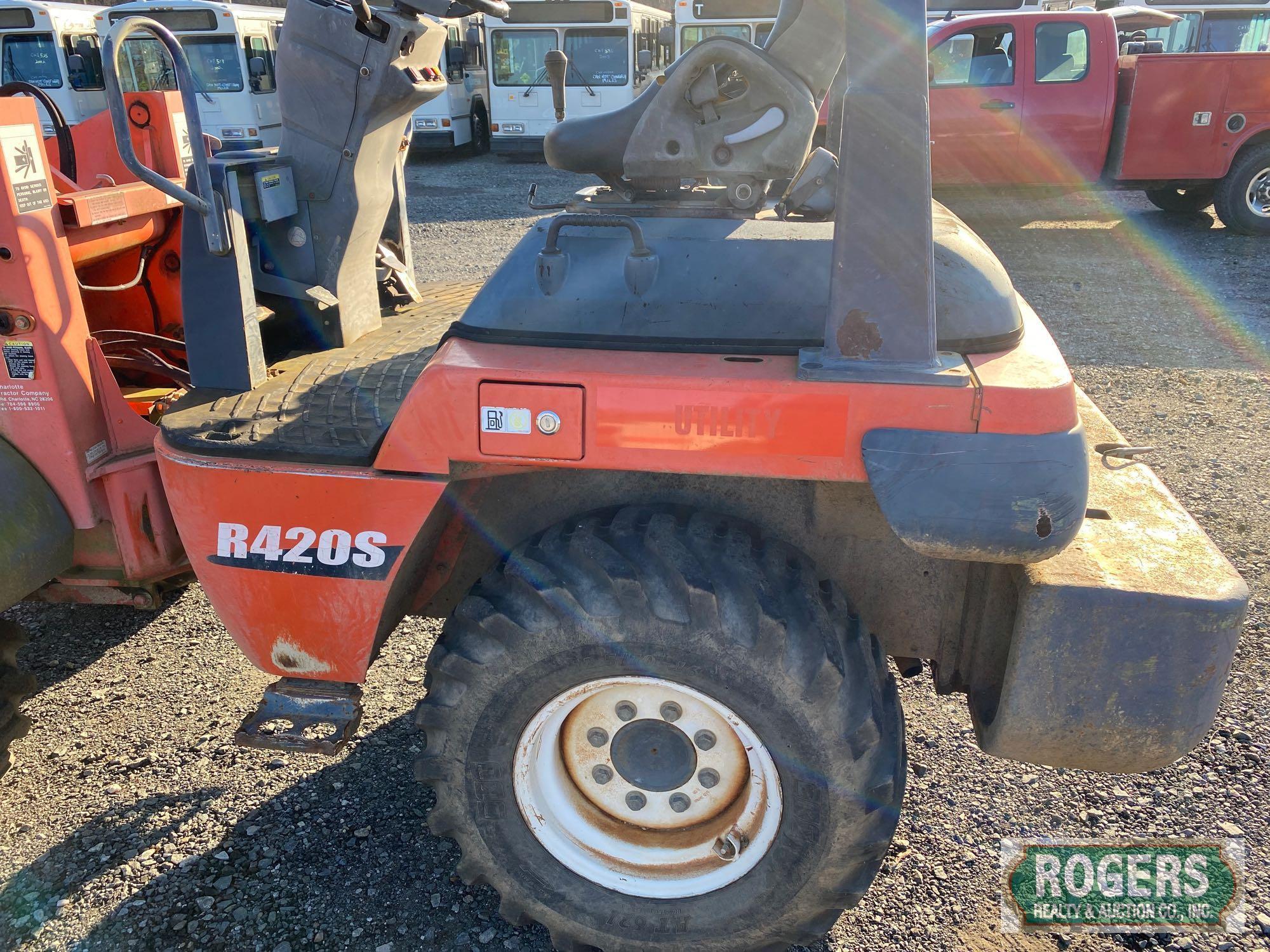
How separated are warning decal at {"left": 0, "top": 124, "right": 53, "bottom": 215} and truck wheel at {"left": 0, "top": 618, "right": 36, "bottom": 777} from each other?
1.24 meters

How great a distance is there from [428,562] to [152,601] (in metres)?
1.03

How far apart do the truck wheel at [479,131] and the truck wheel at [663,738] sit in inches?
752

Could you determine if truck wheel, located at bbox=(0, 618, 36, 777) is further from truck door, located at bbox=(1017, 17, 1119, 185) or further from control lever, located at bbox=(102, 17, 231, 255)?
truck door, located at bbox=(1017, 17, 1119, 185)

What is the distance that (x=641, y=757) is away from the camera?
2.22 metres

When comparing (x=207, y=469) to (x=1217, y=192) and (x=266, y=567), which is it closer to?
(x=266, y=567)

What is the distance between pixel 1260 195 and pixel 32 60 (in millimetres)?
18065

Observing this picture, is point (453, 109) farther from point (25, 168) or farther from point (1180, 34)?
point (25, 168)

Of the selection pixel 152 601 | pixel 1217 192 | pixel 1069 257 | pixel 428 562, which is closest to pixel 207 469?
pixel 428 562

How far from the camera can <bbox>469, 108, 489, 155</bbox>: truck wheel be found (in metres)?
19.6

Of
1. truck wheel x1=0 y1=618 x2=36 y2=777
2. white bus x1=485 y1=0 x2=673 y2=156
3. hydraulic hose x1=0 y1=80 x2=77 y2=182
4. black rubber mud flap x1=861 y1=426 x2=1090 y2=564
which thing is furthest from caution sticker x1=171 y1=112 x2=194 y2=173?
white bus x1=485 y1=0 x2=673 y2=156

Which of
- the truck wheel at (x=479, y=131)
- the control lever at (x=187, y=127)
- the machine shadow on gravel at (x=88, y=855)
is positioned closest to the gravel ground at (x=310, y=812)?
the machine shadow on gravel at (x=88, y=855)

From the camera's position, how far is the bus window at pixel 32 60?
15461mm

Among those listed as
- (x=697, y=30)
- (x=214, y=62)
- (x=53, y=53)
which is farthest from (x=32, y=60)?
(x=697, y=30)

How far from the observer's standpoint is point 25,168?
244 cm
